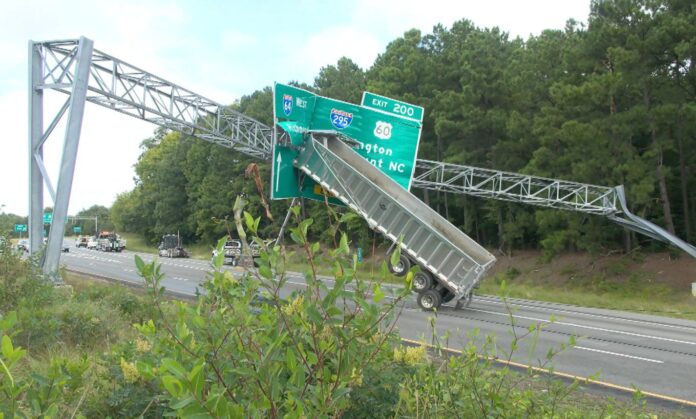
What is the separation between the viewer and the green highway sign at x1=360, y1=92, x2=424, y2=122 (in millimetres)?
20391

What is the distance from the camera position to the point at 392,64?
150 ft

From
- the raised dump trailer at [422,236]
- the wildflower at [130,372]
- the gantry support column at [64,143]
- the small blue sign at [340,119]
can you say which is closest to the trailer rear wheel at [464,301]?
the raised dump trailer at [422,236]

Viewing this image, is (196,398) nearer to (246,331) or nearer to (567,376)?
(246,331)

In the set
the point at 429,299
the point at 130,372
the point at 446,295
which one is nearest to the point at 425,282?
the point at 429,299

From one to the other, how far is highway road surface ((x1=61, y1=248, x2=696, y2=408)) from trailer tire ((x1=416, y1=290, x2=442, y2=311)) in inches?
10.9

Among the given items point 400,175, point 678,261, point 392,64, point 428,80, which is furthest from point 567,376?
point 392,64

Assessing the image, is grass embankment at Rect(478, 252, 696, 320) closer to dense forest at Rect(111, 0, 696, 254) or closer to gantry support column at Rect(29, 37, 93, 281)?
dense forest at Rect(111, 0, 696, 254)

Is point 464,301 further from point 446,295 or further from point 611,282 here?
point 611,282

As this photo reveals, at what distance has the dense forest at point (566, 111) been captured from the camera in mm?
24562

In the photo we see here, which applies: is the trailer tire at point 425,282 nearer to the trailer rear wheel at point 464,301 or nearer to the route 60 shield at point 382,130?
the trailer rear wheel at point 464,301

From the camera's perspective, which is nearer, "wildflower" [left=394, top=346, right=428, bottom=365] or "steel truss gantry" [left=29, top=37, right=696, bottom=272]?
"wildflower" [left=394, top=346, right=428, bottom=365]

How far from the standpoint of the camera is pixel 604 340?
1232 centimetres

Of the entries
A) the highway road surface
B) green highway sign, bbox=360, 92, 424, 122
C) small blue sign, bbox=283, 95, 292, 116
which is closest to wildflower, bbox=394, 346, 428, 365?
the highway road surface

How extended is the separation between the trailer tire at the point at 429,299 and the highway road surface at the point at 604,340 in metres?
0.28
